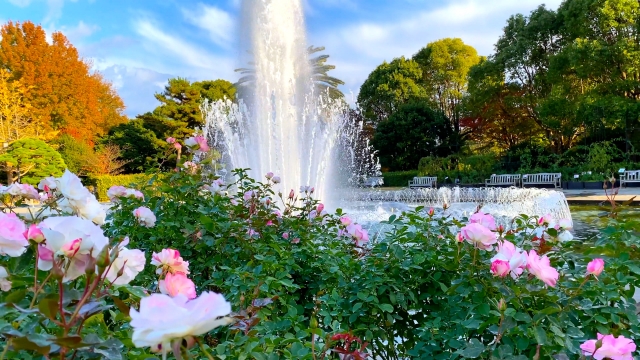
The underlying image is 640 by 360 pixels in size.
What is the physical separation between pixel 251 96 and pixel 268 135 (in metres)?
1.10

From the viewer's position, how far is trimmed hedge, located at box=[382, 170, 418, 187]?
61.3ft

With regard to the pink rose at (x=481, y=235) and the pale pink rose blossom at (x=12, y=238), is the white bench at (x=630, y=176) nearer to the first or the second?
the pink rose at (x=481, y=235)

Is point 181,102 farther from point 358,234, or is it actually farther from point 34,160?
point 358,234

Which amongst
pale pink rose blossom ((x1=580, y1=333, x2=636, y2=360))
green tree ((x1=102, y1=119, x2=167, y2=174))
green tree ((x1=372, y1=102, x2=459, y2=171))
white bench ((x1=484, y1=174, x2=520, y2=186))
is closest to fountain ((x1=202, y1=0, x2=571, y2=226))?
pale pink rose blossom ((x1=580, y1=333, x2=636, y2=360))

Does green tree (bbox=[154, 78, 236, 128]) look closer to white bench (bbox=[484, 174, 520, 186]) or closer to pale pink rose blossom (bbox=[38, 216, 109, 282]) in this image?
white bench (bbox=[484, 174, 520, 186])

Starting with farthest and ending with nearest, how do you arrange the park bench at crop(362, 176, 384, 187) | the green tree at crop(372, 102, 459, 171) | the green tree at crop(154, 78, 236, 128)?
the green tree at crop(154, 78, 236, 128) < the green tree at crop(372, 102, 459, 171) < the park bench at crop(362, 176, 384, 187)

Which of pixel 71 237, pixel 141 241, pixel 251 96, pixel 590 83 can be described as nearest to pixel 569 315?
pixel 71 237

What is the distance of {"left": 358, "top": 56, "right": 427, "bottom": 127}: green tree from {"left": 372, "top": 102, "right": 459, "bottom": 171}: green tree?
2156 millimetres

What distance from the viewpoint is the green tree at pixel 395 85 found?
23.8 meters

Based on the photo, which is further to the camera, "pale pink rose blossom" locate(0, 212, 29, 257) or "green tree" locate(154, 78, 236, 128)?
"green tree" locate(154, 78, 236, 128)

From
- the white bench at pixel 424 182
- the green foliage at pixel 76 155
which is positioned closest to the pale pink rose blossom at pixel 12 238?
the white bench at pixel 424 182

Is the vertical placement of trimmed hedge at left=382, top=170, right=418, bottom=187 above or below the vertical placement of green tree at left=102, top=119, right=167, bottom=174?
below

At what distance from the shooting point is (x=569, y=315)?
103 centimetres

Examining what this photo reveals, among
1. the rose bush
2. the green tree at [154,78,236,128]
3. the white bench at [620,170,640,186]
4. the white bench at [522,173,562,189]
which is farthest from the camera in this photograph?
the green tree at [154,78,236,128]
